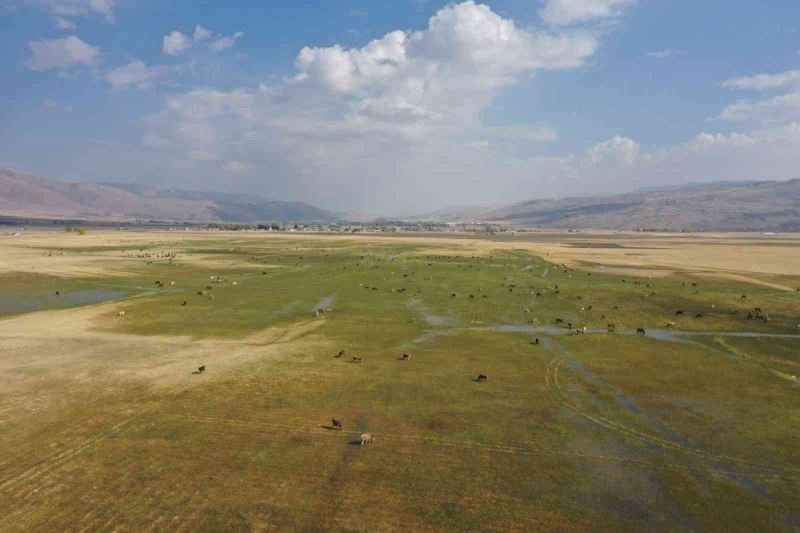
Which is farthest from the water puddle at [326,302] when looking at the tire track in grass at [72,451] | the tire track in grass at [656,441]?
the tire track in grass at [656,441]

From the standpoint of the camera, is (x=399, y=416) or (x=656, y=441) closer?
(x=656, y=441)

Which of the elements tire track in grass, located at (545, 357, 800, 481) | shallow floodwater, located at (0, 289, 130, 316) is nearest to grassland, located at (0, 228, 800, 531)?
tire track in grass, located at (545, 357, 800, 481)

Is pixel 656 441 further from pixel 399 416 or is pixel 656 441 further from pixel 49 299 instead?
pixel 49 299

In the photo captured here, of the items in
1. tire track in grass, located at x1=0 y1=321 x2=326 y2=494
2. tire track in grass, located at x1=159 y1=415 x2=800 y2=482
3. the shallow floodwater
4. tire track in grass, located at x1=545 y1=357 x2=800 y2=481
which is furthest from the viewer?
the shallow floodwater

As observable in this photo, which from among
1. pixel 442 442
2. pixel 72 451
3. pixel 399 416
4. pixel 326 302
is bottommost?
pixel 442 442

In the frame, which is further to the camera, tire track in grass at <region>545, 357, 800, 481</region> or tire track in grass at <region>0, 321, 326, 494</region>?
tire track in grass at <region>545, 357, 800, 481</region>

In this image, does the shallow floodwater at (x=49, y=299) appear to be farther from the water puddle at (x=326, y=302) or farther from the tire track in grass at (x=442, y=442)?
the tire track in grass at (x=442, y=442)

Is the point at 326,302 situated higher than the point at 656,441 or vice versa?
the point at 326,302

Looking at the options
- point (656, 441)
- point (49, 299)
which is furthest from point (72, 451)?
point (49, 299)

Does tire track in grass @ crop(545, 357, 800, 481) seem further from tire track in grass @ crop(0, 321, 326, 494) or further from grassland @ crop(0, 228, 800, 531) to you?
tire track in grass @ crop(0, 321, 326, 494)

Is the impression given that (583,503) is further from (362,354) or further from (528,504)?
(362,354)
